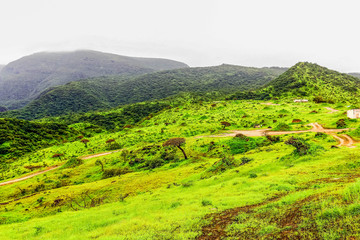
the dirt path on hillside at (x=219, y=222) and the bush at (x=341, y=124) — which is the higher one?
the bush at (x=341, y=124)

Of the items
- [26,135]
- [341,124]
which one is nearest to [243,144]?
[341,124]

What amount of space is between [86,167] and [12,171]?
640 inches

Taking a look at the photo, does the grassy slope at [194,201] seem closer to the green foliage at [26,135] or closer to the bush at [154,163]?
the bush at [154,163]

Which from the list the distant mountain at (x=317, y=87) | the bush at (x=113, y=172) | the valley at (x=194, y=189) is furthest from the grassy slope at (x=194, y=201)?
Result: the distant mountain at (x=317, y=87)

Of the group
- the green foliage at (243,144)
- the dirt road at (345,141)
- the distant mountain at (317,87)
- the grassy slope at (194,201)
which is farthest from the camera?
the distant mountain at (317,87)

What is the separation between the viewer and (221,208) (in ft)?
32.6

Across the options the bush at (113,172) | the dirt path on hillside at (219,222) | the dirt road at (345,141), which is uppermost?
the dirt path on hillside at (219,222)

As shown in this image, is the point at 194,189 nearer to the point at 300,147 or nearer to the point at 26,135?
the point at 300,147

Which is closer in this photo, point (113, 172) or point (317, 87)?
point (113, 172)

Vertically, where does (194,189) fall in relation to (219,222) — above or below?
below

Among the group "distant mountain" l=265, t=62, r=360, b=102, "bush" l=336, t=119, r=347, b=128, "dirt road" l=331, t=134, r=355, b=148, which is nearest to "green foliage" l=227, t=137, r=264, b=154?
"dirt road" l=331, t=134, r=355, b=148

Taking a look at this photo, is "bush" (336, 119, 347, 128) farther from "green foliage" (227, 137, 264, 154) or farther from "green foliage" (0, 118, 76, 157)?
"green foliage" (0, 118, 76, 157)

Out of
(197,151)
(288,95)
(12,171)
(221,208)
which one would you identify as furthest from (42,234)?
(288,95)

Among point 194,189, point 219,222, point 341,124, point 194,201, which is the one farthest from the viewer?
point 341,124
